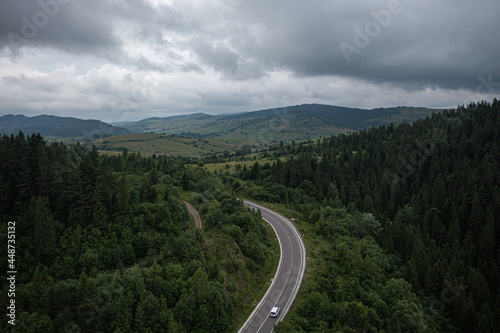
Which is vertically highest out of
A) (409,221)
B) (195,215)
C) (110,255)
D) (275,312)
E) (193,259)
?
(195,215)

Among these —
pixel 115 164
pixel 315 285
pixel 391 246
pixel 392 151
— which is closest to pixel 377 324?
pixel 315 285

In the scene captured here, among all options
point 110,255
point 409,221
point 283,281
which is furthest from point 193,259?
point 409,221

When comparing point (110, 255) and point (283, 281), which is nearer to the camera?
point (110, 255)

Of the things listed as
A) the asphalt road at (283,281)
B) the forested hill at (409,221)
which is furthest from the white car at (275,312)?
the forested hill at (409,221)

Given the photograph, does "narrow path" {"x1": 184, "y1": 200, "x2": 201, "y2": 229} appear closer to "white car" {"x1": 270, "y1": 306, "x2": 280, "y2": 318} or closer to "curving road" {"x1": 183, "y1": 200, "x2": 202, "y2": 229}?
"curving road" {"x1": 183, "y1": 200, "x2": 202, "y2": 229}

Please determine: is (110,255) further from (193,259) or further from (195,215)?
(195,215)

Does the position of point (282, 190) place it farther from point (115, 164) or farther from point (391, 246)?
point (115, 164)

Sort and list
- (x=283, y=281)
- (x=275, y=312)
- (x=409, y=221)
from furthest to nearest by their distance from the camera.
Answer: (x=409, y=221), (x=283, y=281), (x=275, y=312)
